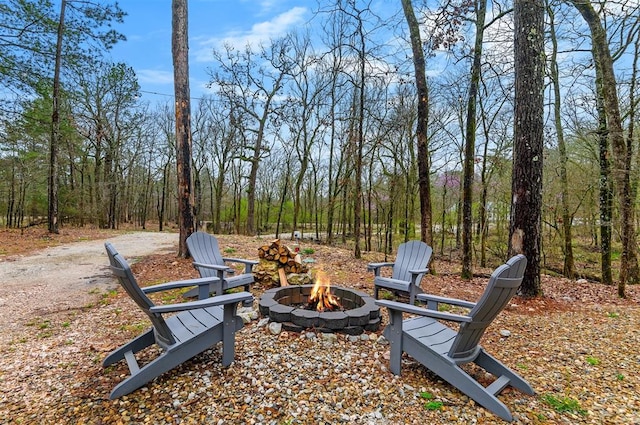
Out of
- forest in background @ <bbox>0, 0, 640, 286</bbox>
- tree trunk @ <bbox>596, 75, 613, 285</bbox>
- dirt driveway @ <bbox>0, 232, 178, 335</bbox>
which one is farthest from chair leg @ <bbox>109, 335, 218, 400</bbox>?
tree trunk @ <bbox>596, 75, 613, 285</bbox>

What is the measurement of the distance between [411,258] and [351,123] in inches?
305

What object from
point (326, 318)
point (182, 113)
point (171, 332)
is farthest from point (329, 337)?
point (182, 113)

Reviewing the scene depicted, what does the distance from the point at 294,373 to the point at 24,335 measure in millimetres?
2845

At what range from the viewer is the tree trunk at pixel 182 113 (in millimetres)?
6270

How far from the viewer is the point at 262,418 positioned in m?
1.86

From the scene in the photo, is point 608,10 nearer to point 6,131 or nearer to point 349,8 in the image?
point 349,8

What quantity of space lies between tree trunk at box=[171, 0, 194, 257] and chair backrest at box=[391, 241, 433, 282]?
168 inches

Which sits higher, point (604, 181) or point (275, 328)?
point (604, 181)

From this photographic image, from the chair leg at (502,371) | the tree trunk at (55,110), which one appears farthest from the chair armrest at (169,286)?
the tree trunk at (55,110)

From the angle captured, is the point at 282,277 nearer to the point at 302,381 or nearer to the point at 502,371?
the point at 302,381

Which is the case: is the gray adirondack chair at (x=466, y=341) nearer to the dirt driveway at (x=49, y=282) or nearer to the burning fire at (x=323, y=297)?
the burning fire at (x=323, y=297)

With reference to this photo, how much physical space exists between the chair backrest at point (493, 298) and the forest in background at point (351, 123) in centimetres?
379

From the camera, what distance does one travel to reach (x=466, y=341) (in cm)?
212

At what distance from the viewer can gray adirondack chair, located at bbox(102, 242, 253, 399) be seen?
2029mm
